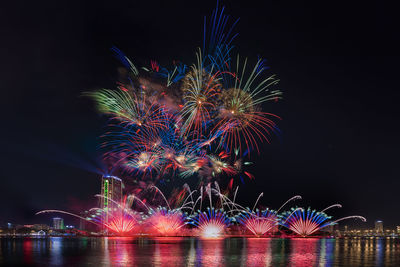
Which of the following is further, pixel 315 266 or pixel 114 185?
pixel 114 185

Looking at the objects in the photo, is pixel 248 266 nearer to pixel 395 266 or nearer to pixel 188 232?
pixel 395 266

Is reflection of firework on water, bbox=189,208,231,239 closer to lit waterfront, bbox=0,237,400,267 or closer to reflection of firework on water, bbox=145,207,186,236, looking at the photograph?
reflection of firework on water, bbox=145,207,186,236

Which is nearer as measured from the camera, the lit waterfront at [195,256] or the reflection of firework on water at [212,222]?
the lit waterfront at [195,256]

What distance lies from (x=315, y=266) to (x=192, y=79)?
59.6 ft

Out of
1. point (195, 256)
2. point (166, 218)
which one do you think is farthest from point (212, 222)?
point (195, 256)

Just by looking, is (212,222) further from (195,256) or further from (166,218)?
(195,256)

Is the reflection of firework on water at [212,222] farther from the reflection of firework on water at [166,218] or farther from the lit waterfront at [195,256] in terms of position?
the lit waterfront at [195,256]

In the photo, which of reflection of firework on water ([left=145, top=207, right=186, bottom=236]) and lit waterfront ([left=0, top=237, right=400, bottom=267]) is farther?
reflection of firework on water ([left=145, top=207, right=186, bottom=236])

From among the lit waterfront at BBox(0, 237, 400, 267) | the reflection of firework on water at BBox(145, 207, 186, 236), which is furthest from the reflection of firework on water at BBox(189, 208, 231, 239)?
the lit waterfront at BBox(0, 237, 400, 267)

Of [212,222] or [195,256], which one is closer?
[195,256]

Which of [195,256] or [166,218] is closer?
[195,256]

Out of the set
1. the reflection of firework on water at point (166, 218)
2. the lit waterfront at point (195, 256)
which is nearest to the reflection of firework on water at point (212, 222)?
the reflection of firework on water at point (166, 218)

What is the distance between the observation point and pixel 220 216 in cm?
8988

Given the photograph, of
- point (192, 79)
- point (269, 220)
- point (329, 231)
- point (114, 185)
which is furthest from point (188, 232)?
point (192, 79)
